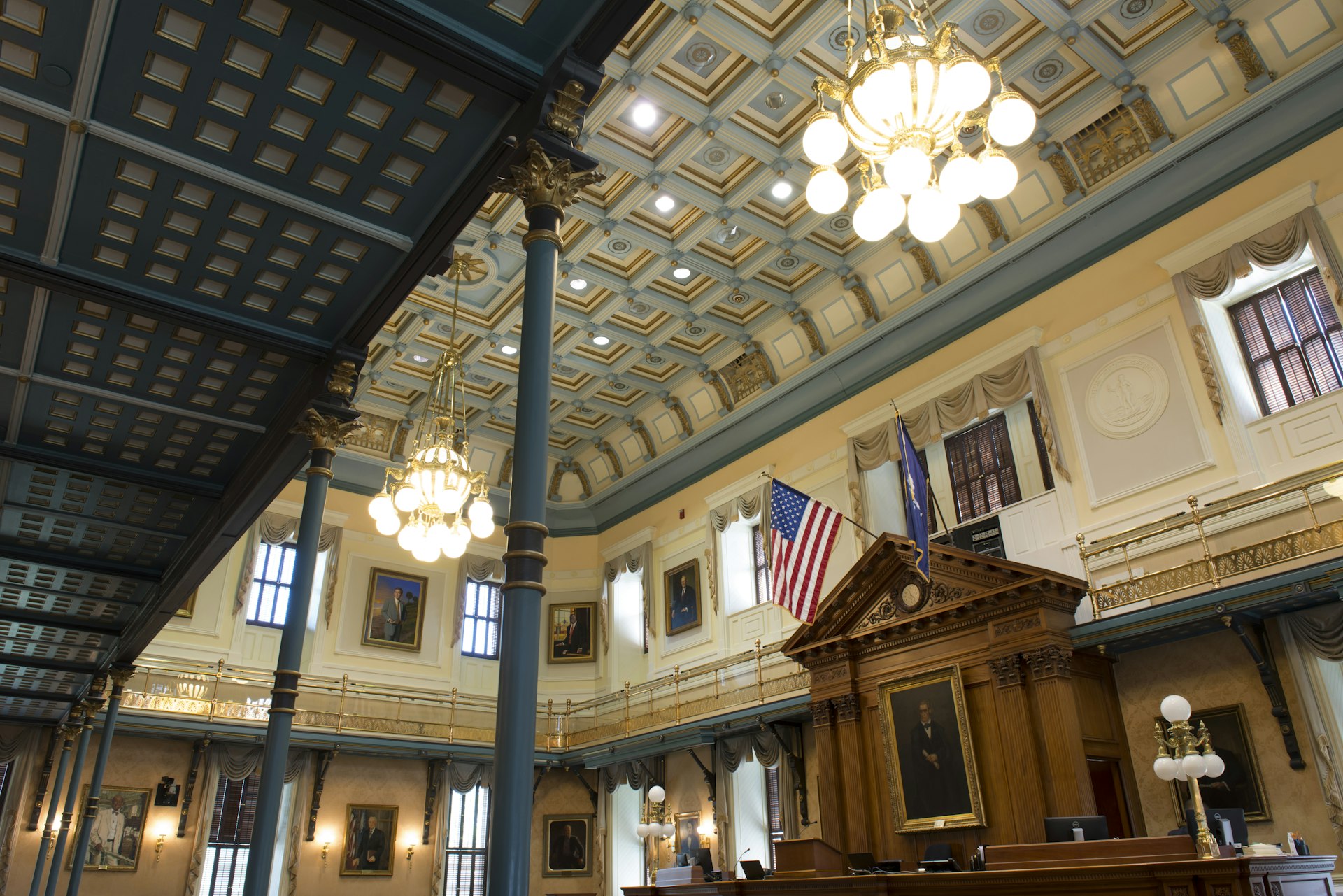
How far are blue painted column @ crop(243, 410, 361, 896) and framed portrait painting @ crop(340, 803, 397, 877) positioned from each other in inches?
416

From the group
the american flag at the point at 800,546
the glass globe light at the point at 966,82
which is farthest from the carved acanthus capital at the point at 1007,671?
the glass globe light at the point at 966,82

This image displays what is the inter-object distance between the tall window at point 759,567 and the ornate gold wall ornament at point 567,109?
11663mm

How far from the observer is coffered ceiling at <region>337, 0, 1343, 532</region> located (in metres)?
10.6

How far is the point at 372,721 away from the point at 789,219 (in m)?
10.9

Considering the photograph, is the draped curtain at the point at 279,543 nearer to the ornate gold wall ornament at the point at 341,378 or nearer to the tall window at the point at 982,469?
the tall window at the point at 982,469

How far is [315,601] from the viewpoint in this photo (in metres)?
17.3

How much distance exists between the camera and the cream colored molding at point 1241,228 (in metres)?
10.1

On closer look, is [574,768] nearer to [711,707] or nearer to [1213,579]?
[711,707]

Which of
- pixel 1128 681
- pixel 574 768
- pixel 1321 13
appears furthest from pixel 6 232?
pixel 574 768

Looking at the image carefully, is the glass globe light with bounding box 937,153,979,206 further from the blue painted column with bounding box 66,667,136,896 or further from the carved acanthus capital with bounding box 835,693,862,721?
the blue painted column with bounding box 66,667,136,896

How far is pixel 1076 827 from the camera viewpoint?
300 inches

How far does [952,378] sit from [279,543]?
481 inches

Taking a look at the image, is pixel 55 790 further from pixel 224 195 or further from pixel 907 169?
pixel 907 169

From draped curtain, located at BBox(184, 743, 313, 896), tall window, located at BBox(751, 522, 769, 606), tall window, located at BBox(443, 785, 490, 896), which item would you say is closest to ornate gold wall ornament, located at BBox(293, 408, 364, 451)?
tall window, located at BBox(751, 522, 769, 606)
